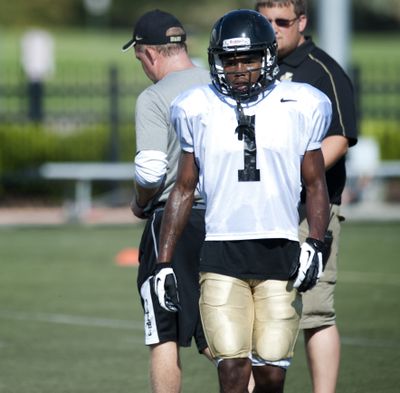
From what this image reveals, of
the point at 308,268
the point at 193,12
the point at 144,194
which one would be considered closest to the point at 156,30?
the point at 144,194

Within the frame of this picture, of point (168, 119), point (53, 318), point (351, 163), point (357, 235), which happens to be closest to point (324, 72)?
point (168, 119)

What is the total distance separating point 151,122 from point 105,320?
151 inches

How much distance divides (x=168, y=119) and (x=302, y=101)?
3.06 feet

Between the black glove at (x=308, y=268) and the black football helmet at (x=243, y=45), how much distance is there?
0.71 metres

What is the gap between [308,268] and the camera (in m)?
5.38

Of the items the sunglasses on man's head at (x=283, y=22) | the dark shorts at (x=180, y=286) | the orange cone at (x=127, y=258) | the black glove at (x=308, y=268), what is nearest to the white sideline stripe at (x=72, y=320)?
the orange cone at (x=127, y=258)

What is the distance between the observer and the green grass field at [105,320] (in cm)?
771

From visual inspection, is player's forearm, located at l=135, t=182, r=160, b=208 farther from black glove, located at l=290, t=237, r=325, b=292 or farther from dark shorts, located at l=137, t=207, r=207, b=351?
black glove, located at l=290, t=237, r=325, b=292

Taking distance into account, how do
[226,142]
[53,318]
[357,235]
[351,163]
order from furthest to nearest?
[351,163] → [357,235] → [53,318] → [226,142]

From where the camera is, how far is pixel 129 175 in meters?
18.1

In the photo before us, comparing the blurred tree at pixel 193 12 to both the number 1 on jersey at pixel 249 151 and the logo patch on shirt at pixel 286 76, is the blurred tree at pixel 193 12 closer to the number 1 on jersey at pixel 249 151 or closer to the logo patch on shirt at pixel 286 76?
the logo patch on shirt at pixel 286 76

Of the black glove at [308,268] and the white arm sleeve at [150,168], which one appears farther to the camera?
the white arm sleeve at [150,168]

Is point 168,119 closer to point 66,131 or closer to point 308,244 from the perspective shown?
point 308,244

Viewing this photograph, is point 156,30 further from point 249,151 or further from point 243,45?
point 249,151
